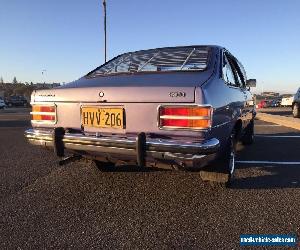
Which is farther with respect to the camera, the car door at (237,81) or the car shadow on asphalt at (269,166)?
the car door at (237,81)

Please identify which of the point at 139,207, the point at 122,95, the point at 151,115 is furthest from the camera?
the point at 139,207

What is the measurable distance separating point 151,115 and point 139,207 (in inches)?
36.6

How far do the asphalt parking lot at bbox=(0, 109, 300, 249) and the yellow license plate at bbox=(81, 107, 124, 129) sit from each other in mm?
806

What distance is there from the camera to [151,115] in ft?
10.5

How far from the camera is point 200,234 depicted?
2830 mm

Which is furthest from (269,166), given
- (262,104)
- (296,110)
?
(262,104)

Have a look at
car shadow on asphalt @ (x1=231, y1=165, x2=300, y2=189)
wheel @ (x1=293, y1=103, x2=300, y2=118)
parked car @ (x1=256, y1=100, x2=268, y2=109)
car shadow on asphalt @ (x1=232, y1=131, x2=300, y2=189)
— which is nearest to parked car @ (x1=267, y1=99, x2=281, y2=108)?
parked car @ (x1=256, y1=100, x2=268, y2=109)

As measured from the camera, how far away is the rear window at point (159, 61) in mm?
3949

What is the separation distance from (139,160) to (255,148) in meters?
4.38

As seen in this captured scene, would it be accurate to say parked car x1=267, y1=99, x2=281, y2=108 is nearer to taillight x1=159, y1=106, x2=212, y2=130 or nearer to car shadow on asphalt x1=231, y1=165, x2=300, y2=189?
car shadow on asphalt x1=231, y1=165, x2=300, y2=189

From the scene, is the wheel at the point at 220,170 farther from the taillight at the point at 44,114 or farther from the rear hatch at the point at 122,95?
the taillight at the point at 44,114

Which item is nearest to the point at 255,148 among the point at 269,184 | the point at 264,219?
the point at 269,184

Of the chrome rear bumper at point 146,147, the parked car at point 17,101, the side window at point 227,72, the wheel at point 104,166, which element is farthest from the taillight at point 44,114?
the parked car at point 17,101

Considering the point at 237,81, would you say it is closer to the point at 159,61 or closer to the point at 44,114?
the point at 159,61
